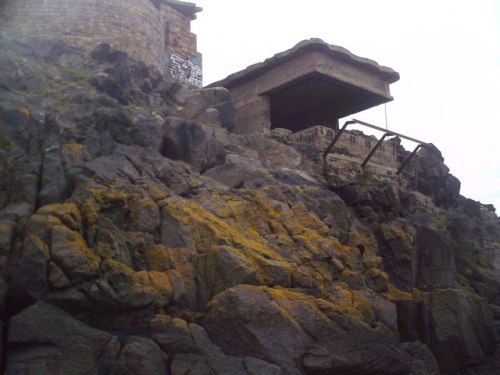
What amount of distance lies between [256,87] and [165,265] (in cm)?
1073

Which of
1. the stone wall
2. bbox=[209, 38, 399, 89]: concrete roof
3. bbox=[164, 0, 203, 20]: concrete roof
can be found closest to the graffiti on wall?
the stone wall

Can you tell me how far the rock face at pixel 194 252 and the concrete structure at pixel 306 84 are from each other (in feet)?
7.61

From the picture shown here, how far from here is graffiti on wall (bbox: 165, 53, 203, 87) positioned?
24.3 metres

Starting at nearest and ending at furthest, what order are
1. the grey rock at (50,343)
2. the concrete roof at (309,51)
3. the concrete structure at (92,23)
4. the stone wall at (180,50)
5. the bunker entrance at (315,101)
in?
the grey rock at (50,343) → the concrete structure at (92,23) → the concrete roof at (309,51) → the bunker entrance at (315,101) → the stone wall at (180,50)

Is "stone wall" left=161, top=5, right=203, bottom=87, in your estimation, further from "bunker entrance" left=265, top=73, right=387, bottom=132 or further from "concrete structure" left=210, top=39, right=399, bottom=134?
"bunker entrance" left=265, top=73, right=387, bottom=132

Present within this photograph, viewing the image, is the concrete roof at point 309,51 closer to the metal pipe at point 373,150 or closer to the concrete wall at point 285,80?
the concrete wall at point 285,80

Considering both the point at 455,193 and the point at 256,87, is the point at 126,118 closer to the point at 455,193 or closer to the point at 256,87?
the point at 256,87

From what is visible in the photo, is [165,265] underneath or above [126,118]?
underneath

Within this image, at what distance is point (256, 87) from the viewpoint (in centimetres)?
2086

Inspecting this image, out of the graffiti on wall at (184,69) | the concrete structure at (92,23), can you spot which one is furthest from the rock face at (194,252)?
the graffiti on wall at (184,69)

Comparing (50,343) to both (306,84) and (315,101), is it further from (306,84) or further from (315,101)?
(315,101)

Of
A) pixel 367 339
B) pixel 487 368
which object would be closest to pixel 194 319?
pixel 367 339

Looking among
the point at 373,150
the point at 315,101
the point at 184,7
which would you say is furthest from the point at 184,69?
the point at 373,150

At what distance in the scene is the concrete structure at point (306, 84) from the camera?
1953cm
